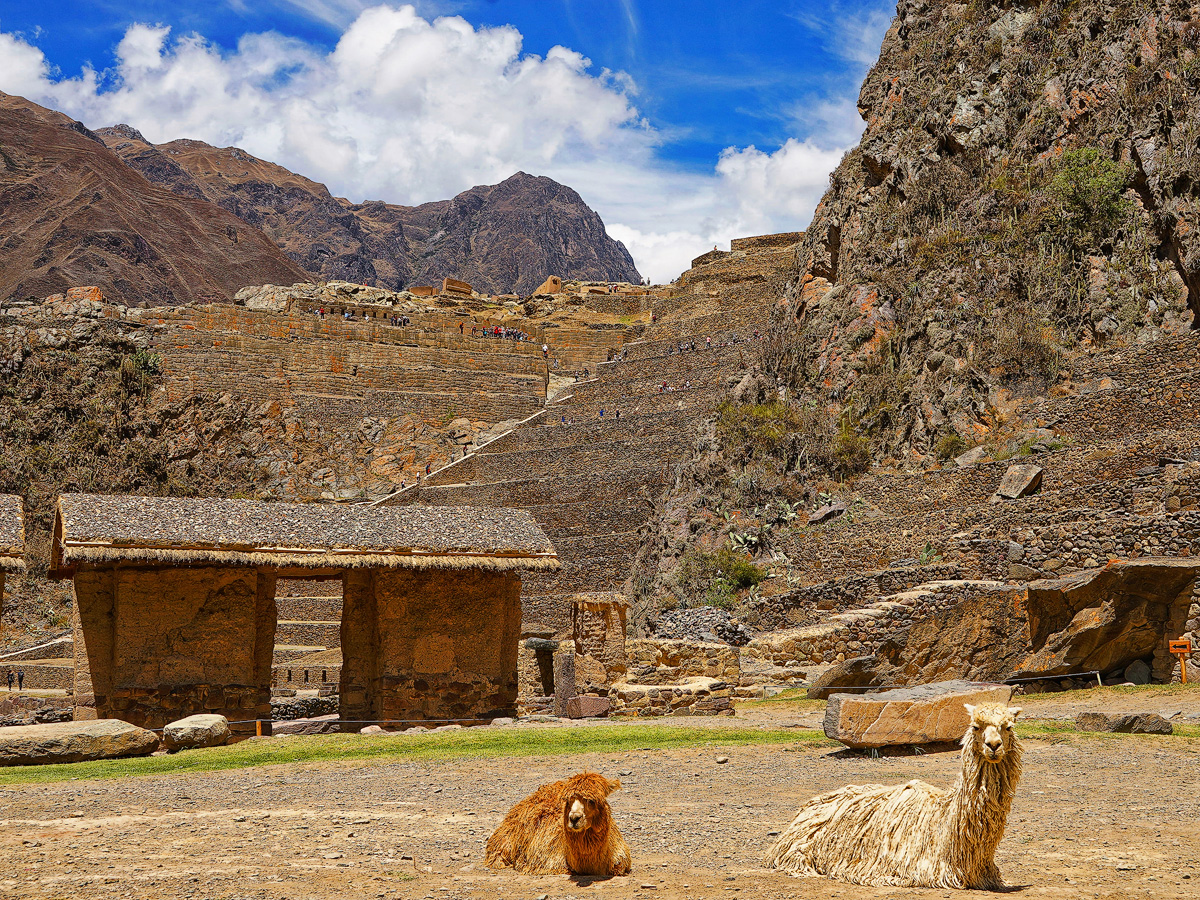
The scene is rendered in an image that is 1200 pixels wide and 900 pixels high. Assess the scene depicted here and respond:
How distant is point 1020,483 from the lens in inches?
771

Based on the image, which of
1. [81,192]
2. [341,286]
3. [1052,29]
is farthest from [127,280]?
[1052,29]

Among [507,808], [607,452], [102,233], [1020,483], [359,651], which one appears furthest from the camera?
[102,233]

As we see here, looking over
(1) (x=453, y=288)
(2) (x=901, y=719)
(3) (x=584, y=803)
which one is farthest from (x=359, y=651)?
(1) (x=453, y=288)

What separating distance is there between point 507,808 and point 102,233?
89254 millimetres

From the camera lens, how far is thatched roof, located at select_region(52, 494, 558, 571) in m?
13.8

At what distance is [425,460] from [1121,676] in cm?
3235

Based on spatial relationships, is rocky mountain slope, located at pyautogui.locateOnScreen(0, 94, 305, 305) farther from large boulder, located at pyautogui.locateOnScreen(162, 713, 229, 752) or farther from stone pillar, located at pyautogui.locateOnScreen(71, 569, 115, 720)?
large boulder, located at pyautogui.locateOnScreen(162, 713, 229, 752)

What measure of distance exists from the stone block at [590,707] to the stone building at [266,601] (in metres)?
1.25

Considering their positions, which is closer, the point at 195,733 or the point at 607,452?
the point at 195,733

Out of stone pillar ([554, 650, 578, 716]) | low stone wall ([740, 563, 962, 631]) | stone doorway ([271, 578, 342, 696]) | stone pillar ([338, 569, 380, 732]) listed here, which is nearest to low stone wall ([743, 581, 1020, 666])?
low stone wall ([740, 563, 962, 631])

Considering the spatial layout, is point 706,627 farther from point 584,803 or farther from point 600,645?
point 584,803

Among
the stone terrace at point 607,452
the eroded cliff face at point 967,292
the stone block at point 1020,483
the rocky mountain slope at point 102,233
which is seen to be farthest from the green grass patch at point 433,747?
the rocky mountain slope at point 102,233

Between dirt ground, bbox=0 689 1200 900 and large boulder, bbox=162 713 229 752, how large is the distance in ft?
7.39

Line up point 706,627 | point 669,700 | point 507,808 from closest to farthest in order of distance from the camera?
1. point 507,808
2. point 669,700
3. point 706,627
